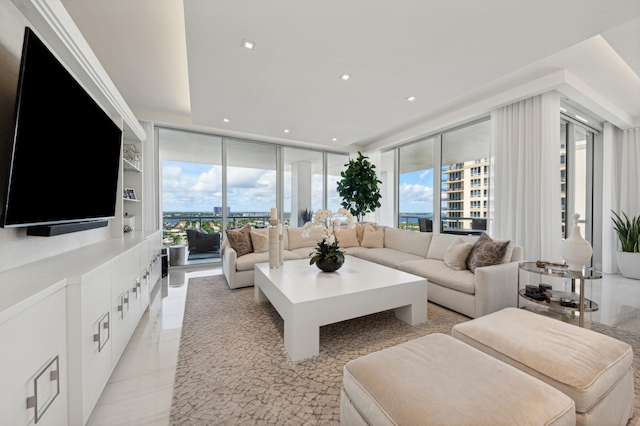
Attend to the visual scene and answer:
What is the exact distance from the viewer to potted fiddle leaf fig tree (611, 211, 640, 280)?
405 cm

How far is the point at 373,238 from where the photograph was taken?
4555 mm

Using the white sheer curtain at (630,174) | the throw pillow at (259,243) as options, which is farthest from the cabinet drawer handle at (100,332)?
the white sheer curtain at (630,174)

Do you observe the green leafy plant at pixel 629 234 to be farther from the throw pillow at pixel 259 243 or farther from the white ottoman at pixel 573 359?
the throw pillow at pixel 259 243

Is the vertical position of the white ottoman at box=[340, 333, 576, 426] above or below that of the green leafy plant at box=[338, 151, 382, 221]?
below

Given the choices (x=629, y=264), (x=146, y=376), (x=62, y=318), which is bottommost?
(x=146, y=376)

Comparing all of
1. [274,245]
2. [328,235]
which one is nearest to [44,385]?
[274,245]

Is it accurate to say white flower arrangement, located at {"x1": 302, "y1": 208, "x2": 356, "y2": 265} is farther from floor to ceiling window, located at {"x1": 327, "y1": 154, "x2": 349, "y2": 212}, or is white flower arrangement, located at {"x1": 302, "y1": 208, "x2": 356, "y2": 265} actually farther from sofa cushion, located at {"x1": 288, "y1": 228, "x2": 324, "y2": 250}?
floor to ceiling window, located at {"x1": 327, "y1": 154, "x2": 349, "y2": 212}

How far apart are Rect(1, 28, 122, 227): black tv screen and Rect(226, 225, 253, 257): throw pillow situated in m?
1.68

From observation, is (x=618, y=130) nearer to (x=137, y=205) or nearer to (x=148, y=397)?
(x=148, y=397)

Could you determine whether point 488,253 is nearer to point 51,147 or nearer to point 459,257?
point 459,257

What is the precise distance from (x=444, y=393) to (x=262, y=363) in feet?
4.20

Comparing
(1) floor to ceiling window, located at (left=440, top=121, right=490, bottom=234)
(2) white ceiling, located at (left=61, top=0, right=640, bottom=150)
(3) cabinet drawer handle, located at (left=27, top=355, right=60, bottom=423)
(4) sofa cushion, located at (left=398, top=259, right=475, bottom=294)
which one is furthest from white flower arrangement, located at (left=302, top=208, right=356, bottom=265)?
(1) floor to ceiling window, located at (left=440, top=121, right=490, bottom=234)

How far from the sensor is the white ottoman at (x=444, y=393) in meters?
0.80

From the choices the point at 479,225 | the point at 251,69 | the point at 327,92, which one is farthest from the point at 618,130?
the point at 251,69
